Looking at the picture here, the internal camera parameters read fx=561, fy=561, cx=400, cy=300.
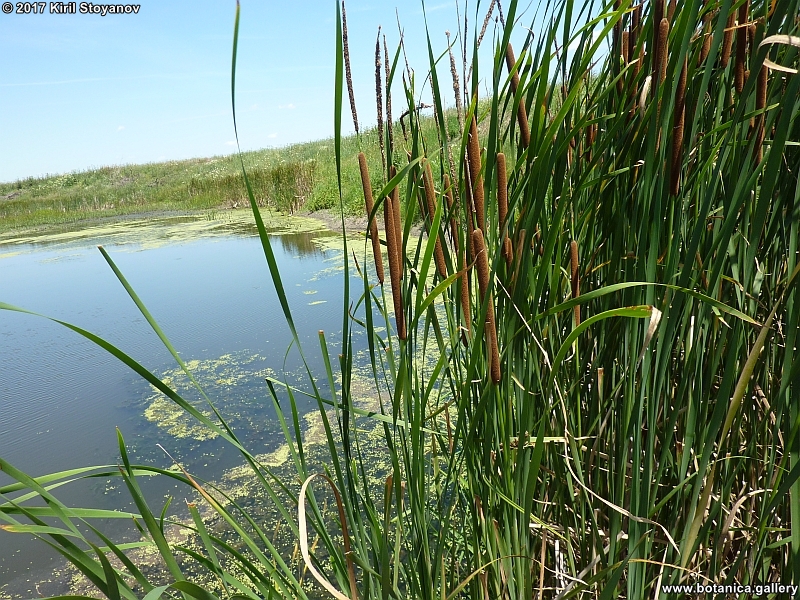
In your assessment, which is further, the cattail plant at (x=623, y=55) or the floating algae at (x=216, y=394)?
the floating algae at (x=216, y=394)

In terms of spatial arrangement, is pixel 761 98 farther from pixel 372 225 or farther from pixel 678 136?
pixel 372 225

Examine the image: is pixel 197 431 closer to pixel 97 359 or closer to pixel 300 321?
pixel 300 321

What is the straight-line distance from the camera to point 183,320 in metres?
3.53

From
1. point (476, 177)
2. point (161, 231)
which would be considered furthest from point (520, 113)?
point (161, 231)

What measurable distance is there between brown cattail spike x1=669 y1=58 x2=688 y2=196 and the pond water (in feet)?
1.12

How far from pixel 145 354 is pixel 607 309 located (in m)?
2.93

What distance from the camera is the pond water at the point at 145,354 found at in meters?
2.06

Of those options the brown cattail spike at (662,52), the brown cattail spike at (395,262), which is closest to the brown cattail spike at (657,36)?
the brown cattail spike at (662,52)

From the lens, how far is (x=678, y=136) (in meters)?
0.42

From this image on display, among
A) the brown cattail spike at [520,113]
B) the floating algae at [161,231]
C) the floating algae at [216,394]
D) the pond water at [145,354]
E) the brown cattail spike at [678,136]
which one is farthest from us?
the floating algae at [161,231]

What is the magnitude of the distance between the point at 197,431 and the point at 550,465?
1.89 metres

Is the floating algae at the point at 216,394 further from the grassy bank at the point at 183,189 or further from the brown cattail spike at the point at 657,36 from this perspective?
the brown cattail spike at the point at 657,36

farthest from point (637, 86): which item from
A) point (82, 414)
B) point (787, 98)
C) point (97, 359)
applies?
point (97, 359)

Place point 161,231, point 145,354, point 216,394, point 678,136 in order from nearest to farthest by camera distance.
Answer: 1. point 678,136
2. point 216,394
3. point 145,354
4. point 161,231
